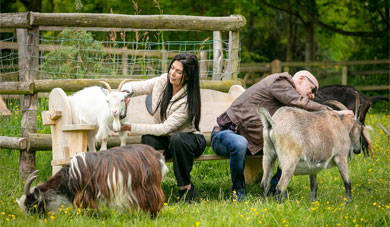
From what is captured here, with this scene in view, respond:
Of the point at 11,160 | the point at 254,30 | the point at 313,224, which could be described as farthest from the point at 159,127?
the point at 254,30

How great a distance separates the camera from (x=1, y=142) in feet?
20.4

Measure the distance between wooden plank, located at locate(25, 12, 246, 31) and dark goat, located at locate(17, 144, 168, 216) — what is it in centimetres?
213

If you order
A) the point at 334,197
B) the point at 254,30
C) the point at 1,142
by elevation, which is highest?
the point at 254,30

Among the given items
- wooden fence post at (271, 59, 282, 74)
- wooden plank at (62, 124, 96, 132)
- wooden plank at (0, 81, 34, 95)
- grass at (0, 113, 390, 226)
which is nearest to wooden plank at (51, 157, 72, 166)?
wooden plank at (62, 124, 96, 132)

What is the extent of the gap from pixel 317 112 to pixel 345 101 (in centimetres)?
257

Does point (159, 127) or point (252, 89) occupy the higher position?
point (252, 89)

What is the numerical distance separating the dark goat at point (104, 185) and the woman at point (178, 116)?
848mm

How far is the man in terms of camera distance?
5.30 meters

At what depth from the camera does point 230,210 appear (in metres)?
4.72

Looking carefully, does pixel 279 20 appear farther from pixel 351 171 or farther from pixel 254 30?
pixel 351 171

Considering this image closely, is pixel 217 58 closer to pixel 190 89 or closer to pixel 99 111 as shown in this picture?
pixel 190 89

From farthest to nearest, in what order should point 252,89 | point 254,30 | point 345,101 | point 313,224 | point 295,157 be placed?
1. point 254,30
2. point 345,101
3. point 252,89
4. point 295,157
5. point 313,224

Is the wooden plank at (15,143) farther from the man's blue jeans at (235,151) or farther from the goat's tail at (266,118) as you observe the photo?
the goat's tail at (266,118)

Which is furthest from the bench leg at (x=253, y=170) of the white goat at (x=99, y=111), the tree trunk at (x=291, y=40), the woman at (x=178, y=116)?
the tree trunk at (x=291, y=40)
